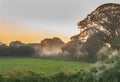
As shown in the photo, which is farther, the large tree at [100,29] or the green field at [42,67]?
the large tree at [100,29]

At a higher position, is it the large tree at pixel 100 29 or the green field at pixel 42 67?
the large tree at pixel 100 29

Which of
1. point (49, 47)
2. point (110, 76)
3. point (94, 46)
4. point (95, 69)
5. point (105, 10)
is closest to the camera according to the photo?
point (110, 76)

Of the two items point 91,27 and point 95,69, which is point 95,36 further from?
point 95,69

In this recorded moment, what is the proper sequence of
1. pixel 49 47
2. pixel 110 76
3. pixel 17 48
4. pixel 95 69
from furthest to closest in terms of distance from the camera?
1. pixel 49 47
2. pixel 17 48
3. pixel 95 69
4. pixel 110 76

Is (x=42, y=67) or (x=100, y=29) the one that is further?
(x=100, y=29)

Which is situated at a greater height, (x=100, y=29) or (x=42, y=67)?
(x=100, y=29)

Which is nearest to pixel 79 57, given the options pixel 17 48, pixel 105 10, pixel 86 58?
pixel 86 58

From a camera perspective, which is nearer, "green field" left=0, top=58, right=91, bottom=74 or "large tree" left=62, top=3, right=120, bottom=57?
"green field" left=0, top=58, right=91, bottom=74

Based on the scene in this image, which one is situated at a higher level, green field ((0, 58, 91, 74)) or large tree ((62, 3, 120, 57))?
large tree ((62, 3, 120, 57))

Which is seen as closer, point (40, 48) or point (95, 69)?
point (95, 69)

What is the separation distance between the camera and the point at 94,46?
60.6m

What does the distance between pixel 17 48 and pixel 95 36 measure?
17.1m

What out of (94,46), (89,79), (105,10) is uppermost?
(105,10)

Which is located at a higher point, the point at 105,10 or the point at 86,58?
the point at 105,10
